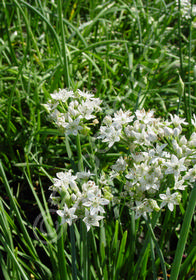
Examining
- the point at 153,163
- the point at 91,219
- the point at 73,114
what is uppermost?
the point at 73,114

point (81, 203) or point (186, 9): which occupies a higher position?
point (186, 9)

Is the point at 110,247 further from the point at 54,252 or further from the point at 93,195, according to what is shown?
the point at 93,195

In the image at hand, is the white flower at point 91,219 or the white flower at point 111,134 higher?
the white flower at point 111,134

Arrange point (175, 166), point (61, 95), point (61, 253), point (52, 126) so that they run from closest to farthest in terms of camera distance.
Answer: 1. point (175, 166)
2. point (61, 253)
3. point (61, 95)
4. point (52, 126)

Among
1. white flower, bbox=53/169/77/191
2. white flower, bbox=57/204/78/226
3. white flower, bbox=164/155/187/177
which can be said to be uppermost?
white flower, bbox=164/155/187/177

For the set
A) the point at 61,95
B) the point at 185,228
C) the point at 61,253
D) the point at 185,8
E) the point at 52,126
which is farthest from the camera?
the point at 185,8

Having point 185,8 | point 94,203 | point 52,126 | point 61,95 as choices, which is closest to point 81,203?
point 94,203

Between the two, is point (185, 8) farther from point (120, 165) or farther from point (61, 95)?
point (120, 165)

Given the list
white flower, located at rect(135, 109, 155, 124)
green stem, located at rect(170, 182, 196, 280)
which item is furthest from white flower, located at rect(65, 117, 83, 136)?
green stem, located at rect(170, 182, 196, 280)

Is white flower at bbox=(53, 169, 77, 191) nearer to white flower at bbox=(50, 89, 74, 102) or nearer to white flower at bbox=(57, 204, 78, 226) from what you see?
white flower at bbox=(57, 204, 78, 226)

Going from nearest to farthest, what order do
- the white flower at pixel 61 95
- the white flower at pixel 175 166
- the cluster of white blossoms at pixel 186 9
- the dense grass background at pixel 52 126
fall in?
the white flower at pixel 175 166
the white flower at pixel 61 95
the dense grass background at pixel 52 126
the cluster of white blossoms at pixel 186 9

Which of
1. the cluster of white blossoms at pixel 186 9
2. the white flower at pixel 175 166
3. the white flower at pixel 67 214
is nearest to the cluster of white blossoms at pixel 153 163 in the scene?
the white flower at pixel 175 166

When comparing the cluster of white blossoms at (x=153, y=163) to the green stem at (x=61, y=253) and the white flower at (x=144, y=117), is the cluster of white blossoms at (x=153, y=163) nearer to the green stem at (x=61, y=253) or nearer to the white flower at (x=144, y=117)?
the white flower at (x=144, y=117)
